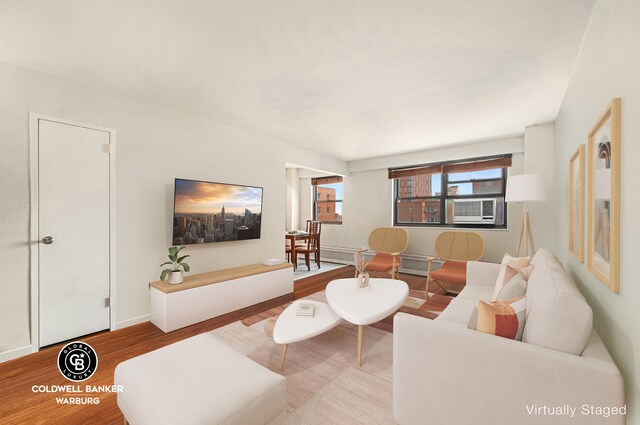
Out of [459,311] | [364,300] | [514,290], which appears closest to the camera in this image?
[514,290]

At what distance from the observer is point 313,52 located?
200 centimetres

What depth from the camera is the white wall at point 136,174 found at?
2178 mm

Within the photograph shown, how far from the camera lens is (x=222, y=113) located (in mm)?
3221

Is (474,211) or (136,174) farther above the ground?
(136,174)

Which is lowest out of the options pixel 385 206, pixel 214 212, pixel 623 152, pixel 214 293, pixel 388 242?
pixel 214 293

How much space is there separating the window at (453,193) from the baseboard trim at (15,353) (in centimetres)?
527

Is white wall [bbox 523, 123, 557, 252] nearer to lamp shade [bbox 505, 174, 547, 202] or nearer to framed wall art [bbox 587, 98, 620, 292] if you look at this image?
lamp shade [bbox 505, 174, 547, 202]

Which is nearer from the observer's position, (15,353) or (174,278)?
(15,353)

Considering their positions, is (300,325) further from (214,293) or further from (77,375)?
(77,375)

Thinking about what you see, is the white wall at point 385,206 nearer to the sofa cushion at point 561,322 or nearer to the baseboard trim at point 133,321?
the sofa cushion at point 561,322

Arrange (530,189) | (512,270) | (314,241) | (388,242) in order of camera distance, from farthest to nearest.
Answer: (314,241)
(388,242)
(530,189)
(512,270)

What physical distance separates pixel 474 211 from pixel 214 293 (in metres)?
4.30

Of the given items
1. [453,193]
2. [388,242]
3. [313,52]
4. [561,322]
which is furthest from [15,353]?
[453,193]

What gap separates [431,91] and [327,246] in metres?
4.50
